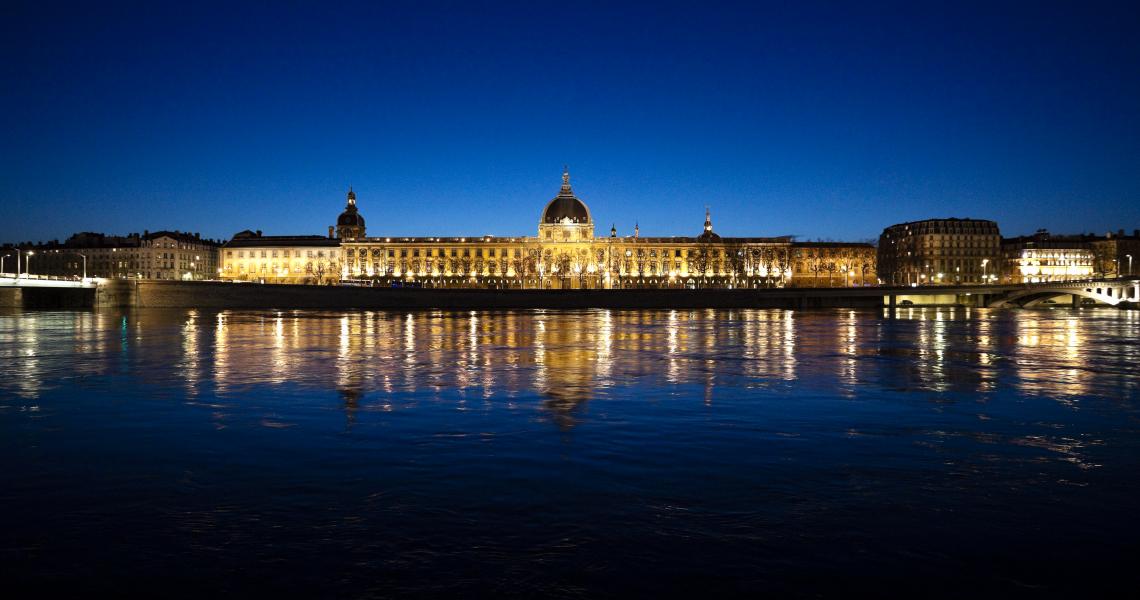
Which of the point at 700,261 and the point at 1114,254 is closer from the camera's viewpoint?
the point at 700,261

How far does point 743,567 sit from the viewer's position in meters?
6.91

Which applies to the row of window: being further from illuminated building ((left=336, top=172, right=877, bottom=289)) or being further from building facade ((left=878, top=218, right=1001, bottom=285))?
building facade ((left=878, top=218, right=1001, bottom=285))

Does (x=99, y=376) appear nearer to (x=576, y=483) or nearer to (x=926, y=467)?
(x=576, y=483)

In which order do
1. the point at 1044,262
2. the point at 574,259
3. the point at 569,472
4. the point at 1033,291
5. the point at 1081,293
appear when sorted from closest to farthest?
the point at 569,472 → the point at 1081,293 → the point at 1033,291 → the point at 574,259 → the point at 1044,262

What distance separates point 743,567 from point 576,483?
2.97 meters

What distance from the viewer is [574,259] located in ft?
554

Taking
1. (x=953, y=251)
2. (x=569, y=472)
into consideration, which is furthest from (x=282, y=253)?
(x=569, y=472)

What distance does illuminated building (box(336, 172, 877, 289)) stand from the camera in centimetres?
16788

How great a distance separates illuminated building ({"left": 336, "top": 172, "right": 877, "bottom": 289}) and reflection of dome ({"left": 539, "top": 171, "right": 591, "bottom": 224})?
7.3 inches

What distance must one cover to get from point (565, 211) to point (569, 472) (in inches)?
6452

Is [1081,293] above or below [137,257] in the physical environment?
below

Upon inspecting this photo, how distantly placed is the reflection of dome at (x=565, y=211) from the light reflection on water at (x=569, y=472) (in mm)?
150615

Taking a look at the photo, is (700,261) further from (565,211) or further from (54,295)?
(54,295)

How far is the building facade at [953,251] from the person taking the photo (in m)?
174
